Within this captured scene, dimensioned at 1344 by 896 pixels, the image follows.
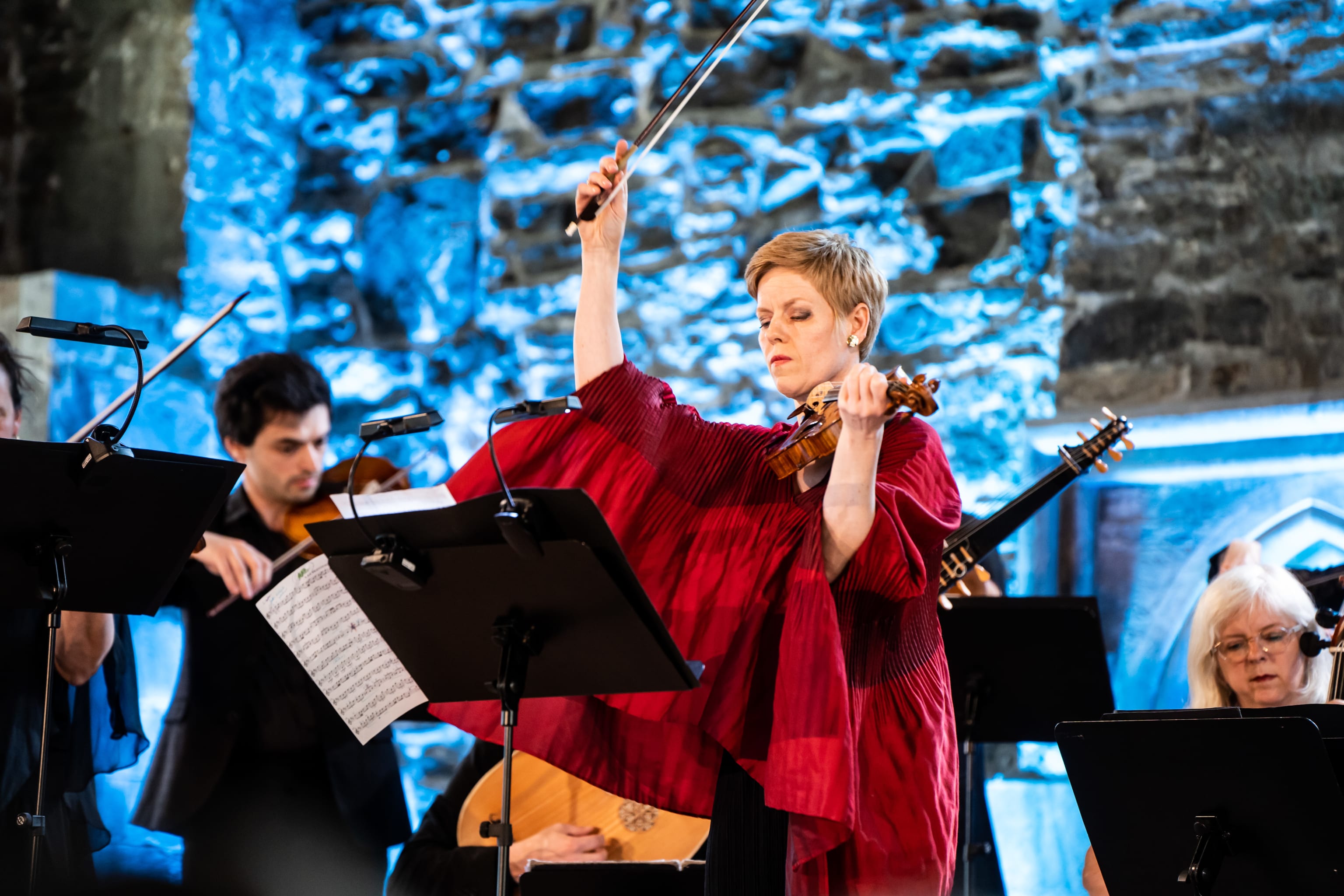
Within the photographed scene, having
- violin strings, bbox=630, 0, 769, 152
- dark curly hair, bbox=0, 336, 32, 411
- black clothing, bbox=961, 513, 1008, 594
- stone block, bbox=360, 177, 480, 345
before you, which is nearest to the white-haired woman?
black clothing, bbox=961, 513, 1008, 594

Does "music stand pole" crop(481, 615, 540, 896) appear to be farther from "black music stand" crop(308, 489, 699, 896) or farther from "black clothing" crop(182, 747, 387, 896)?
"black clothing" crop(182, 747, 387, 896)

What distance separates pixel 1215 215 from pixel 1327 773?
244cm

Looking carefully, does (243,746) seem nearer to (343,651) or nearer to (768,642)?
(343,651)

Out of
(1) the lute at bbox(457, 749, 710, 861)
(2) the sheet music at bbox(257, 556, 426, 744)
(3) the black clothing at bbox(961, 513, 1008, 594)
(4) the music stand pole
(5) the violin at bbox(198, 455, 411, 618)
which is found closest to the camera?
(4) the music stand pole

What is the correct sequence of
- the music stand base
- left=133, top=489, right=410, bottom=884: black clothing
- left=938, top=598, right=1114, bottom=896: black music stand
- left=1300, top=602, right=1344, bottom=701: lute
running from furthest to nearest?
left=133, top=489, right=410, bottom=884: black clothing
left=938, top=598, right=1114, bottom=896: black music stand
left=1300, top=602, right=1344, bottom=701: lute
the music stand base

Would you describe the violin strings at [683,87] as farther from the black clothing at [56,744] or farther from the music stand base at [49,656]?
the black clothing at [56,744]

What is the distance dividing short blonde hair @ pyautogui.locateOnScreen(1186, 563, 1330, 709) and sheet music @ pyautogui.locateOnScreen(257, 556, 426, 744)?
185 cm

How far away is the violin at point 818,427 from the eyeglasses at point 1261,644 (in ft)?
4.71

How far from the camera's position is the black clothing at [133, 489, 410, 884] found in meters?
3.15

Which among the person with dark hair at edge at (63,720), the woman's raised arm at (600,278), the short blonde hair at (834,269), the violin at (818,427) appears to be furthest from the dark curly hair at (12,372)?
the violin at (818,427)

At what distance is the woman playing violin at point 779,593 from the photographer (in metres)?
1.79

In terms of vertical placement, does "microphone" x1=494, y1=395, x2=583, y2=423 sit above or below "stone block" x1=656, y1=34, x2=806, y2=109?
below

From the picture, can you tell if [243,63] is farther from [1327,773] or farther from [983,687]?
[1327,773]

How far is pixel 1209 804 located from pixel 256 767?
7.21 ft
